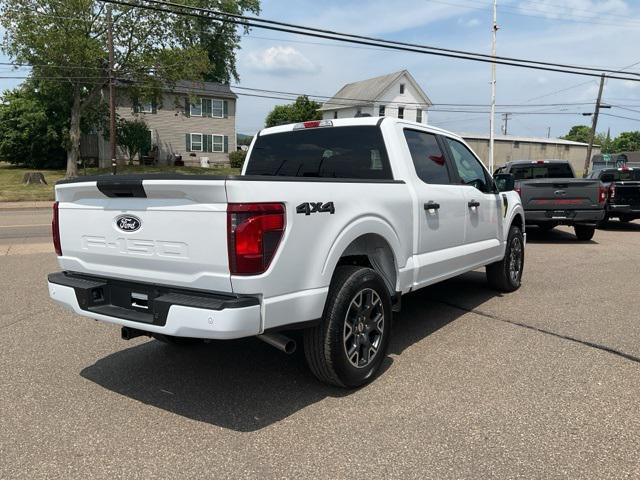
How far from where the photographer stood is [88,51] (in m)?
31.7

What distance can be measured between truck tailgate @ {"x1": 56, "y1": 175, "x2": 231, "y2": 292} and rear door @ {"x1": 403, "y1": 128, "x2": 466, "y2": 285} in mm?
2055

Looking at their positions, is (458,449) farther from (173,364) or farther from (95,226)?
(95,226)

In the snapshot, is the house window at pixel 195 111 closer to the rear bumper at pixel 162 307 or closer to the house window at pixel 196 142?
the house window at pixel 196 142

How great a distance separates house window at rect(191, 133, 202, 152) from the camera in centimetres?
4750

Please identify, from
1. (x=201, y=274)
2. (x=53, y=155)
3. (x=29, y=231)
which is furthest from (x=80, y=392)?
(x=53, y=155)

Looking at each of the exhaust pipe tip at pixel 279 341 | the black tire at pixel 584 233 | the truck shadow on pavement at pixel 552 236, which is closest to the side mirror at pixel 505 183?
the exhaust pipe tip at pixel 279 341

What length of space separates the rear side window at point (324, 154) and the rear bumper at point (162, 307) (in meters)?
1.98

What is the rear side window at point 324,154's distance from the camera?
4648 mm

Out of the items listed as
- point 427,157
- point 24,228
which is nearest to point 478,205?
point 427,157

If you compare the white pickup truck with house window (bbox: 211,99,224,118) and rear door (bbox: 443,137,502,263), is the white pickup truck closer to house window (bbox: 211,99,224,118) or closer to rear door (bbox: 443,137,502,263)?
rear door (bbox: 443,137,502,263)

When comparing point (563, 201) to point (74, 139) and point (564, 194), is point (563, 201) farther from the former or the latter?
point (74, 139)

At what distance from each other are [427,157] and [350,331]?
201 centimetres

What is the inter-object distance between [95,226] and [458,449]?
2.64 meters

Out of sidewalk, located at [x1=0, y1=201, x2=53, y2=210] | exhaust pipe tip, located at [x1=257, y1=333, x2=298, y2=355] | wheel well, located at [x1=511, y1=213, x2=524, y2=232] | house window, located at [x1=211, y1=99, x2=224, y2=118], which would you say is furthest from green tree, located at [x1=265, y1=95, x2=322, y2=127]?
exhaust pipe tip, located at [x1=257, y1=333, x2=298, y2=355]
